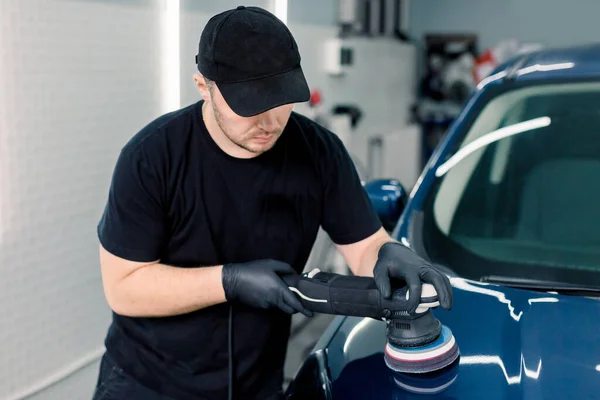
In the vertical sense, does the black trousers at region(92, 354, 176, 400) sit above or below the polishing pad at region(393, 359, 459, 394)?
below

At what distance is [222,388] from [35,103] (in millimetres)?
1006

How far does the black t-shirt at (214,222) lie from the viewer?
4.96 ft

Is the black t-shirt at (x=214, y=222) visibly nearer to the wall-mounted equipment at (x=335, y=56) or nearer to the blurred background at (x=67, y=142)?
the blurred background at (x=67, y=142)

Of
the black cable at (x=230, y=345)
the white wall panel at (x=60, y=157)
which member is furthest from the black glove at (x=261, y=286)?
the white wall panel at (x=60, y=157)

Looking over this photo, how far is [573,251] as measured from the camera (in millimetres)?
1854

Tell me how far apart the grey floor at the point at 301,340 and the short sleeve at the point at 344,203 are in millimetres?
1570

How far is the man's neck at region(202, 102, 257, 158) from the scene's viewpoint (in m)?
1.55

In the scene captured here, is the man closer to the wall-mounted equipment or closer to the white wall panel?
the white wall panel

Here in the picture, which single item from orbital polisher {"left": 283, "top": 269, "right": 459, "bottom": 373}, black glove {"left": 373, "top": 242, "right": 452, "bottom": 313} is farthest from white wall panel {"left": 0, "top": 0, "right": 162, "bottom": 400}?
black glove {"left": 373, "top": 242, "right": 452, "bottom": 313}

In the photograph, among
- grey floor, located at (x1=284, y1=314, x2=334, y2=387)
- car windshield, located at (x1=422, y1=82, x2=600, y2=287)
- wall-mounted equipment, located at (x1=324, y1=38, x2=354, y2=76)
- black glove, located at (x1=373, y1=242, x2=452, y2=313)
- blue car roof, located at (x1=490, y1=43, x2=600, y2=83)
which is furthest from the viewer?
wall-mounted equipment, located at (x1=324, y1=38, x2=354, y2=76)

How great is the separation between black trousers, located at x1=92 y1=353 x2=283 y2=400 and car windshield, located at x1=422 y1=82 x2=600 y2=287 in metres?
0.77

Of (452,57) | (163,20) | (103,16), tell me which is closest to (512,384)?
(103,16)

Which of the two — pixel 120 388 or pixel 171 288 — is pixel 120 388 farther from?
pixel 171 288

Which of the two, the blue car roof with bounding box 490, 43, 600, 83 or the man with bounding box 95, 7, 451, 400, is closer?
the man with bounding box 95, 7, 451, 400
